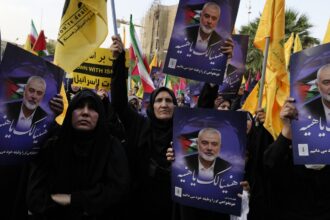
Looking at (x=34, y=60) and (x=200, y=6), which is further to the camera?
(x=200, y=6)

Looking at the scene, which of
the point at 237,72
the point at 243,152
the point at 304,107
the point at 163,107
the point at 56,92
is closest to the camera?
the point at 304,107

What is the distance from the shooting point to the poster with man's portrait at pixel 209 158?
2424mm

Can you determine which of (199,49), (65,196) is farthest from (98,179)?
(199,49)

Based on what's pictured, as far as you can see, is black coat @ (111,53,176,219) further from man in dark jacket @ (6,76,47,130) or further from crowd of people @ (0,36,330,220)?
man in dark jacket @ (6,76,47,130)

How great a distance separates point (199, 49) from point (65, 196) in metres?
1.38

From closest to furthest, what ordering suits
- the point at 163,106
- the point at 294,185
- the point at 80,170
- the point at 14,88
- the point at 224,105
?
1. the point at 14,88
2. the point at 80,170
3. the point at 294,185
4. the point at 163,106
5. the point at 224,105

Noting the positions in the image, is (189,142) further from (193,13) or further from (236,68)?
(236,68)

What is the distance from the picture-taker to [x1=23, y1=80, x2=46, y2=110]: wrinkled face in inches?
97.3

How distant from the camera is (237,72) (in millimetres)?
5145

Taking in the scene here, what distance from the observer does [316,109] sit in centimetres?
223

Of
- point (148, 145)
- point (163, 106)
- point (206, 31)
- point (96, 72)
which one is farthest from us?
point (96, 72)

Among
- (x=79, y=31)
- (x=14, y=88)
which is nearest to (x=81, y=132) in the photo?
(x=14, y=88)

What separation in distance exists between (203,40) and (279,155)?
3.29 feet

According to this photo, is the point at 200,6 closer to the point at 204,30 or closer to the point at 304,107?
the point at 204,30
